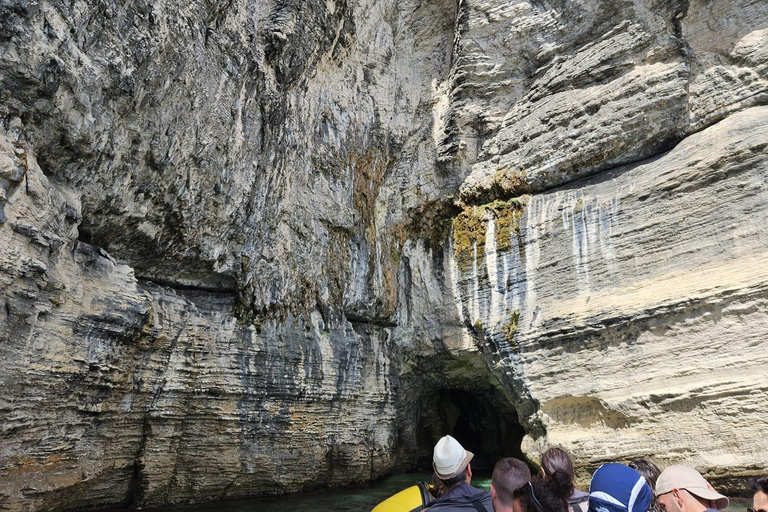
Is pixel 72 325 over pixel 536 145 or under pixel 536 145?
under

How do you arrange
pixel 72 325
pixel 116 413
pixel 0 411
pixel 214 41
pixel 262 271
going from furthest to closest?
pixel 262 271 < pixel 214 41 < pixel 116 413 < pixel 72 325 < pixel 0 411

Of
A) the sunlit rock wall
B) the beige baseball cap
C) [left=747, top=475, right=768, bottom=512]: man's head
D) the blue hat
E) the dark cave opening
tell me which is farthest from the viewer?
the dark cave opening

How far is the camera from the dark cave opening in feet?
41.7

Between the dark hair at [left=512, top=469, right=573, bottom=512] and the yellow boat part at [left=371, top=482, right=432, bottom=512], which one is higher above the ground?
the dark hair at [left=512, top=469, right=573, bottom=512]

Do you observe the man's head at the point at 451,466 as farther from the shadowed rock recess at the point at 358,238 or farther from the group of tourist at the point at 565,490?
the shadowed rock recess at the point at 358,238

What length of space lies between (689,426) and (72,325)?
7.92 meters

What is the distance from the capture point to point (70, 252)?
6051mm

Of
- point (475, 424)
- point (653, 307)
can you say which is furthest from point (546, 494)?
point (475, 424)

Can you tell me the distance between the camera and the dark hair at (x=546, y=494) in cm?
225

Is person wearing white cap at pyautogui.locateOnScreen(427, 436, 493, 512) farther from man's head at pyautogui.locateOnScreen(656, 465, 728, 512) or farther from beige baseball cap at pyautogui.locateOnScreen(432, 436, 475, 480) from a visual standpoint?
man's head at pyautogui.locateOnScreen(656, 465, 728, 512)

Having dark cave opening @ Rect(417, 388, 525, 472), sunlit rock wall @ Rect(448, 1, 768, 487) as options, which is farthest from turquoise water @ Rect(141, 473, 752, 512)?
dark cave opening @ Rect(417, 388, 525, 472)

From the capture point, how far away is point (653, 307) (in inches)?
299

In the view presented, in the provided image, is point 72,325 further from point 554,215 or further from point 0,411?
point 554,215

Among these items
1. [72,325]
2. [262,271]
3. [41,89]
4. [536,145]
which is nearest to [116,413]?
[72,325]
